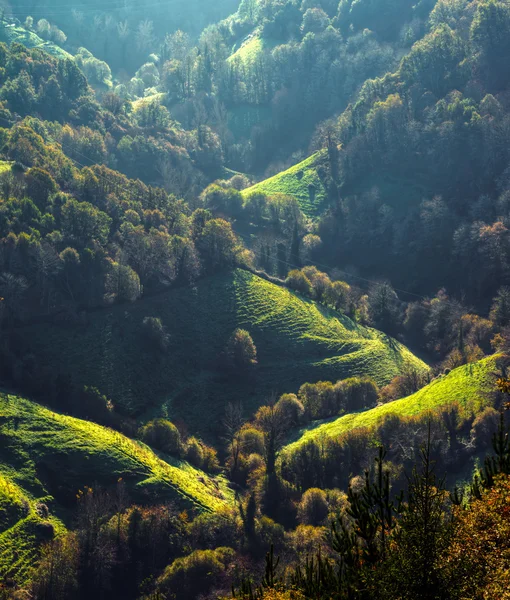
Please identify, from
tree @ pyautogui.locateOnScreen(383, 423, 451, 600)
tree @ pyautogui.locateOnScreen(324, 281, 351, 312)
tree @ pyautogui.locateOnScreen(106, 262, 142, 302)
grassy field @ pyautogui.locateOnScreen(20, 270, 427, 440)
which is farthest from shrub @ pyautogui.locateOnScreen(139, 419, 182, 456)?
tree @ pyautogui.locateOnScreen(383, 423, 451, 600)

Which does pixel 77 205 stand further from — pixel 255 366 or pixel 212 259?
pixel 255 366

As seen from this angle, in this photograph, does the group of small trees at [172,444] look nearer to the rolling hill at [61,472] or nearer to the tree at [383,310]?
the rolling hill at [61,472]

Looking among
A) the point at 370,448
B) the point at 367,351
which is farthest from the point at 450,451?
the point at 367,351

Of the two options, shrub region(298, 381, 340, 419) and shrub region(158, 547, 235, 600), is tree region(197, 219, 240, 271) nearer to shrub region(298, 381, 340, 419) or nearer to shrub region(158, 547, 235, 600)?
shrub region(298, 381, 340, 419)

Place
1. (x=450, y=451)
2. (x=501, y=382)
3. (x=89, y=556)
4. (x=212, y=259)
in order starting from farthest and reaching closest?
(x=212, y=259) → (x=450, y=451) → (x=89, y=556) → (x=501, y=382)

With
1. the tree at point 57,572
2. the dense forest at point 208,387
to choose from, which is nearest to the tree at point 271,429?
the dense forest at point 208,387

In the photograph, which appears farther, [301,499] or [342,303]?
[342,303]
